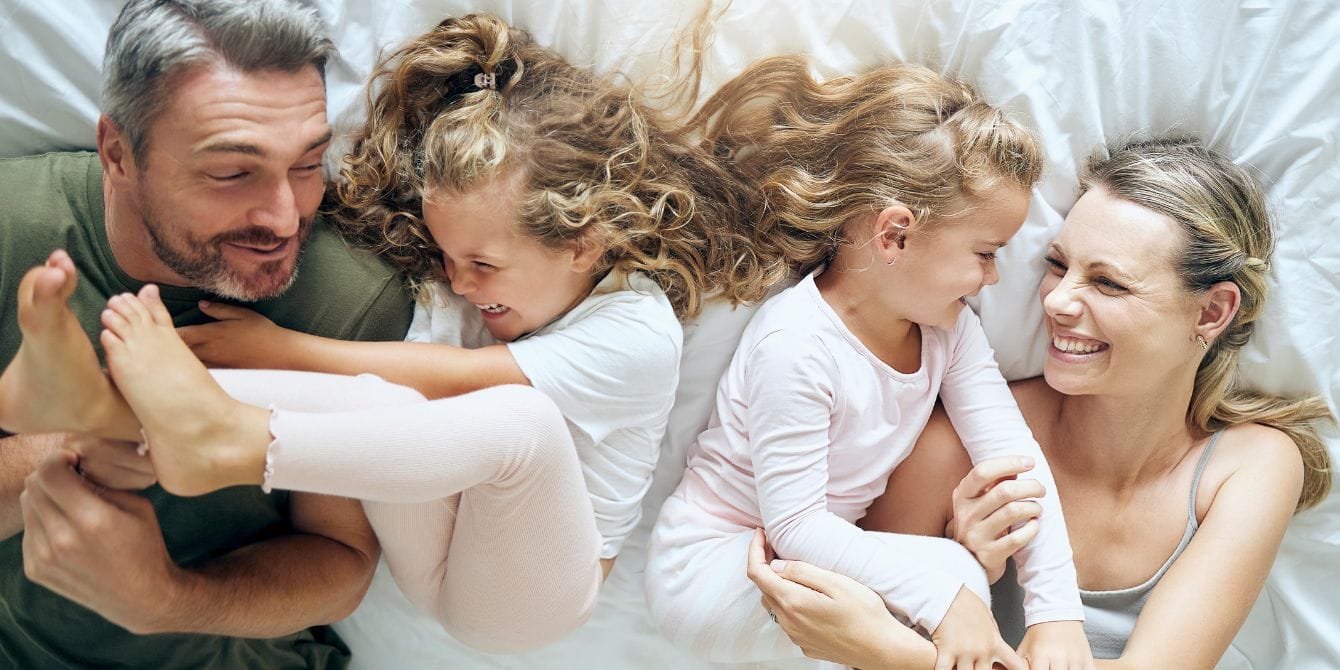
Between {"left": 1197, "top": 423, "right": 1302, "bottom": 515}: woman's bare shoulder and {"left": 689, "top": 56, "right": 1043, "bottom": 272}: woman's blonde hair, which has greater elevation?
{"left": 689, "top": 56, "right": 1043, "bottom": 272}: woman's blonde hair

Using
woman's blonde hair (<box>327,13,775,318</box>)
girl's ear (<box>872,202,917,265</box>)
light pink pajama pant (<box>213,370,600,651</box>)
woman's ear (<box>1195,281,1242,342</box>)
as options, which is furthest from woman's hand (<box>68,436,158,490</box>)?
woman's ear (<box>1195,281,1242,342</box>)

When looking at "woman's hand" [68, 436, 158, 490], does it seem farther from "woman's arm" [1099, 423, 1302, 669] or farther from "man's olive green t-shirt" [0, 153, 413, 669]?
"woman's arm" [1099, 423, 1302, 669]

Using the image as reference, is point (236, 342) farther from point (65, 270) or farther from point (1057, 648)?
point (1057, 648)

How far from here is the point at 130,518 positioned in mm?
1157

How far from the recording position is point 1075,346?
4.74 ft

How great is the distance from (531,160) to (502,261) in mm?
127

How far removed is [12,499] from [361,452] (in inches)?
17.2

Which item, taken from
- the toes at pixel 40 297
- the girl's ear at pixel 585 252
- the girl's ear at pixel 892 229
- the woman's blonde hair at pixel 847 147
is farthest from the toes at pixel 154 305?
the girl's ear at pixel 892 229

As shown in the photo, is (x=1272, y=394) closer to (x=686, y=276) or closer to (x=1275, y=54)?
(x=1275, y=54)

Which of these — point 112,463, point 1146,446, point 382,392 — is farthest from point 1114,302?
point 112,463

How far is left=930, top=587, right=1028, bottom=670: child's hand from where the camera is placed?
1.36 m

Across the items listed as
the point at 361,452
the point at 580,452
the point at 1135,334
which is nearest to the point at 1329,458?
the point at 1135,334

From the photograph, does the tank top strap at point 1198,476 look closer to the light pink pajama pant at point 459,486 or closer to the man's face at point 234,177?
the light pink pajama pant at point 459,486

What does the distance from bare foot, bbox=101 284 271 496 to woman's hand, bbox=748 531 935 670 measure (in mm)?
634
